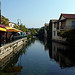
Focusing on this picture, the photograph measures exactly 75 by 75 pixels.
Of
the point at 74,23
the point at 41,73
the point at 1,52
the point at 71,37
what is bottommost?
the point at 41,73

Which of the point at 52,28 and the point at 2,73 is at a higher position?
the point at 52,28

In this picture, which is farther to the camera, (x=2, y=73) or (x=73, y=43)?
(x=73, y=43)

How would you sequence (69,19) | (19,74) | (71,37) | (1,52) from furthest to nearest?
(69,19) → (71,37) → (1,52) → (19,74)

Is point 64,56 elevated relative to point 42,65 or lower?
elevated

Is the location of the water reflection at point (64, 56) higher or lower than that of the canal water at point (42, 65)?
higher

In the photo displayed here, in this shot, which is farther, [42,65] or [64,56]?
[64,56]

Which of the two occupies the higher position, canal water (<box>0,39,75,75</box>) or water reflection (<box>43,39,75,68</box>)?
water reflection (<box>43,39,75,68</box>)

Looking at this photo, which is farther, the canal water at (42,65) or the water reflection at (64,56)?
the water reflection at (64,56)

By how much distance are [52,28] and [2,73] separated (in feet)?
127

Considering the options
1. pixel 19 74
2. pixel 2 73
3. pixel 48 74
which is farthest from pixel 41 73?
pixel 2 73

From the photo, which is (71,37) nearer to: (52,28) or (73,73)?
(73,73)

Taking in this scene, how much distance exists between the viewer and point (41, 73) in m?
8.70

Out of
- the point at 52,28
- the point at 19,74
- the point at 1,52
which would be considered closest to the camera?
the point at 19,74

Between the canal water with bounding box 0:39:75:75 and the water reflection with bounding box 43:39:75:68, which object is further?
the water reflection with bounding box 43:39:75:68
